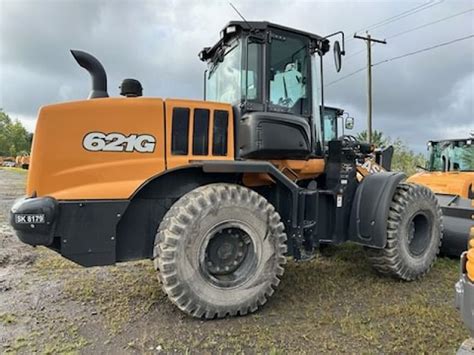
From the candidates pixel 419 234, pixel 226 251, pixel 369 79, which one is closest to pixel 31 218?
pixel 226 251

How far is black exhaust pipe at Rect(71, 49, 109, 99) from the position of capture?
403 cm

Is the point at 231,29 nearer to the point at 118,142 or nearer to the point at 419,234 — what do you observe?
the point at 118,142

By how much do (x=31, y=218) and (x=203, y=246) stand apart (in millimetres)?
1424

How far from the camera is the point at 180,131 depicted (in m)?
3.86

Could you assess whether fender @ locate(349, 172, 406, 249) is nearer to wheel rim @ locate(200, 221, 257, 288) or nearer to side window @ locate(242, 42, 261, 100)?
wheel rim @ locate(200, 221, 257, 288)

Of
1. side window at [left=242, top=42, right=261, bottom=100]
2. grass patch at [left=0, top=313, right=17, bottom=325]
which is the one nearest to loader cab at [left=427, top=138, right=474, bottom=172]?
side window at [left=242, top=42, right=261, bottom=100]

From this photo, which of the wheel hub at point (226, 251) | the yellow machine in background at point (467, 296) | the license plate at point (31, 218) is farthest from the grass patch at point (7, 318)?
the yellow machine in background at point (467, 296)

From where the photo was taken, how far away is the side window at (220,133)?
404 centimetres

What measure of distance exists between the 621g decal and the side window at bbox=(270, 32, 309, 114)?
1553 millimetres

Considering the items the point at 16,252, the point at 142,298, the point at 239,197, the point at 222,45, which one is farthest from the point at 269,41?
the point at 16,252

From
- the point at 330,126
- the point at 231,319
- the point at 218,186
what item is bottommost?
the point at 231,319

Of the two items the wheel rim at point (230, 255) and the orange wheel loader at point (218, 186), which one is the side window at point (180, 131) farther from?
the wheel rim at point (230, 255)

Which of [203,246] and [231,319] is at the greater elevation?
[203,246]

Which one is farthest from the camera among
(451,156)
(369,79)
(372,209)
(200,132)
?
(369,79)
